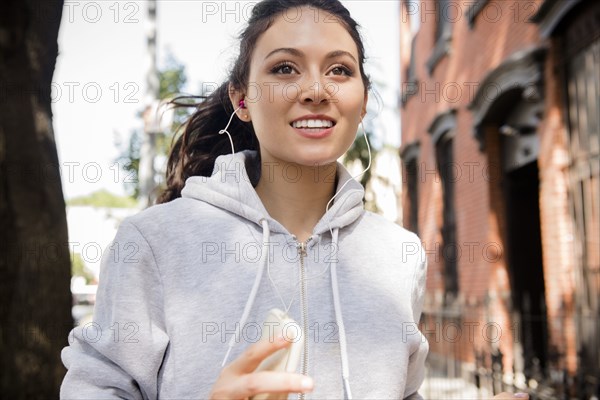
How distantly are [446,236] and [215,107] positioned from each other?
8.56 m

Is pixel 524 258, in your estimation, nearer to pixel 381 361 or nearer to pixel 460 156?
pixel 460 156

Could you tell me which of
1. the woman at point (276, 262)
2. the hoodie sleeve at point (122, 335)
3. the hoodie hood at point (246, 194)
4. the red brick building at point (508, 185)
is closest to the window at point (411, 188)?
the red brick building at point (508, 185)

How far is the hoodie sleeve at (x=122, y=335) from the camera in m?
1.73

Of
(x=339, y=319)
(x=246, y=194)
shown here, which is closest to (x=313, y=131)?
(x=246, y=194)

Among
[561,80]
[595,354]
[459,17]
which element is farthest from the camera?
[459,17]

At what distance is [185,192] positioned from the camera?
2.20 meters

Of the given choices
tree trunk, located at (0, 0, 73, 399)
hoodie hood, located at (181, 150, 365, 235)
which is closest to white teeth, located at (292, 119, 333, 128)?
hoodie hood, located at (181, 150, 365, 235)

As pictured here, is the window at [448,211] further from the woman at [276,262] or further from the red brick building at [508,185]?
the woman at [276,262]

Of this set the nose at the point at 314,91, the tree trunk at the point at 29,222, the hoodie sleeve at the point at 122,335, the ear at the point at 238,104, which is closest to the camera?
the hoodie sleeve at the point at 122,335

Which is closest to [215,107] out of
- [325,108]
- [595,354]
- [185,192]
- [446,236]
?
[185,192]

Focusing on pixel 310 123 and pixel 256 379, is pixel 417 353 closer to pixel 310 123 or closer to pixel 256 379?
pixel 310 123

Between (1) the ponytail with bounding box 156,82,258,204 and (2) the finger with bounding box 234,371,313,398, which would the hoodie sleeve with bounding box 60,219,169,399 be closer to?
(2) the finger with bounding box 234,371,313,398

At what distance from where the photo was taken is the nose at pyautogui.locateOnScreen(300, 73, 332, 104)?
1938 millimetres

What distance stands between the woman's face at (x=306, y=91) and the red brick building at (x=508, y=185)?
12.5ft
